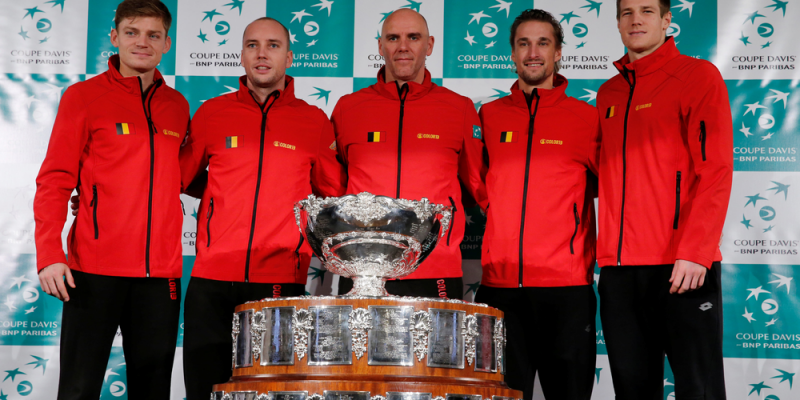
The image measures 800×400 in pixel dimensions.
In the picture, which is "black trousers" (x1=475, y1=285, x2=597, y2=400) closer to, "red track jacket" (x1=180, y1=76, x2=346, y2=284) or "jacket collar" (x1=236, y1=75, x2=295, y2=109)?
"red track jacket" (x1=180, y1=76, x2=346, y2=284)

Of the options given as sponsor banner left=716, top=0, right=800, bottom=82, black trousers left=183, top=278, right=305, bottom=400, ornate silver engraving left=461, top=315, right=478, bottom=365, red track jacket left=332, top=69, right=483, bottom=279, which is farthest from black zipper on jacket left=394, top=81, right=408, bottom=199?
sponsor banner left=716, top=0, right=800, bottom=82

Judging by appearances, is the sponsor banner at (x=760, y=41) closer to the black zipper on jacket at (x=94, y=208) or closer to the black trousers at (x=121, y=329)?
the black trousers at (x=121, y=329)

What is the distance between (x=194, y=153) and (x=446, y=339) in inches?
66.2

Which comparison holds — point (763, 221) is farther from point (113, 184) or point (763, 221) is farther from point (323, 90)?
point (113, 184)

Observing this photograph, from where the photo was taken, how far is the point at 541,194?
129 inches

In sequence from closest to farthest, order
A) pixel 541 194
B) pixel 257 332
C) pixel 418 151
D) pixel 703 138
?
pixel 257 332, pixel 703 138, pixel 541 194, pixel 418 151

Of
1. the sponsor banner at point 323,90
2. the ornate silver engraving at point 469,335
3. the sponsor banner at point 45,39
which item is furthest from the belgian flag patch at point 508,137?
the sponsor banner at point 45,39

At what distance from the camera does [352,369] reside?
2.24 meters

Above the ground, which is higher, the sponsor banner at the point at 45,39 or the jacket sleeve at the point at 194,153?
the sponsor banner at the point at 45,39

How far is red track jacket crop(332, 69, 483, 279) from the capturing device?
3.31 m

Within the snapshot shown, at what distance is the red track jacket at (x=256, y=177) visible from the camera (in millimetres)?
3215

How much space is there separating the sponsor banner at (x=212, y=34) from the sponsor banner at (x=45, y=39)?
1.84ft

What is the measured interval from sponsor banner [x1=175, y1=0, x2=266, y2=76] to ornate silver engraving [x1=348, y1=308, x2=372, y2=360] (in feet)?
7.72

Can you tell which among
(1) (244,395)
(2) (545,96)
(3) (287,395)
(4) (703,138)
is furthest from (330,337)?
(2) (545,96)
